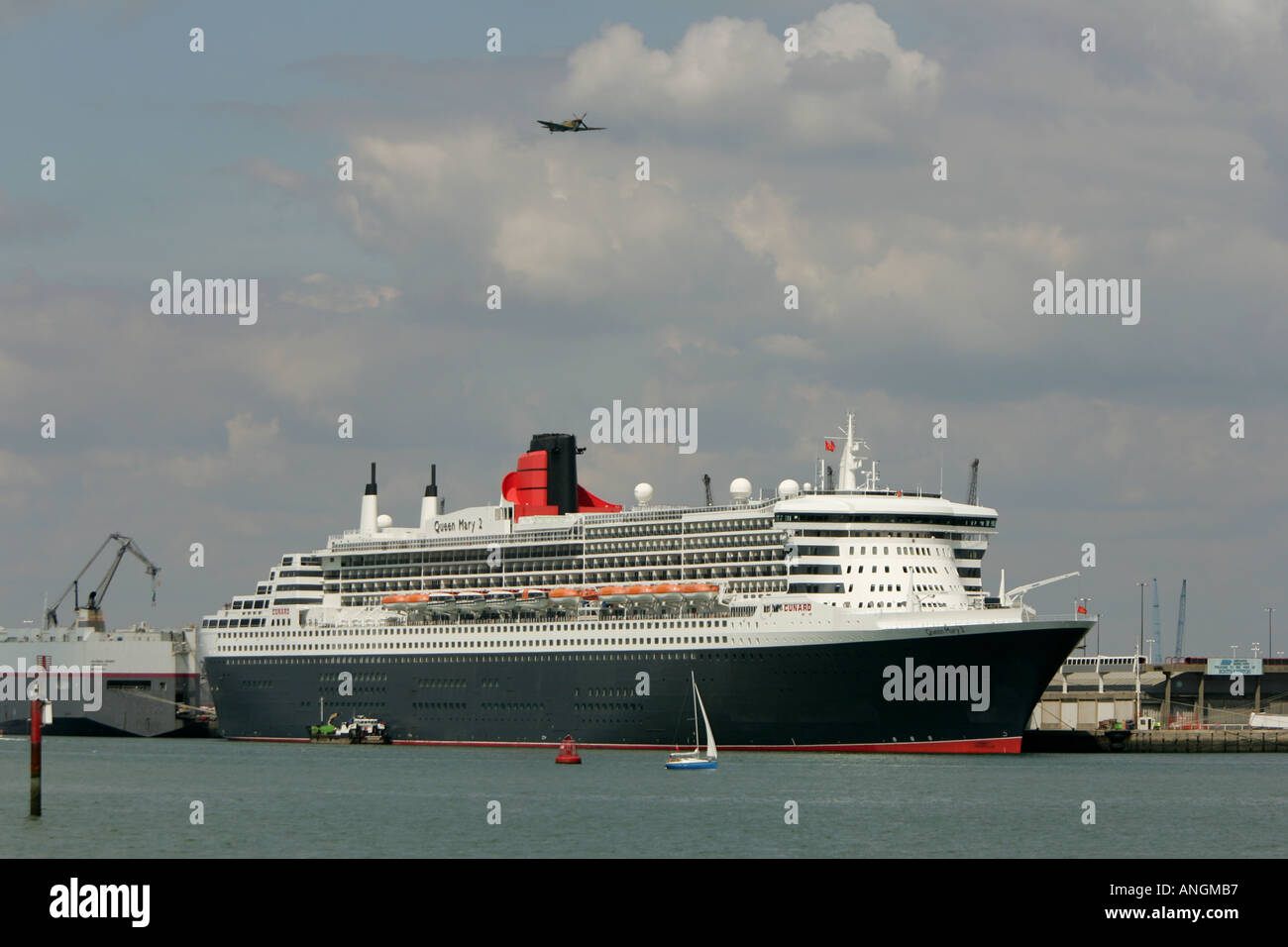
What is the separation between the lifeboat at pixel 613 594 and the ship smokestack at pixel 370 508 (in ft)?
71.9

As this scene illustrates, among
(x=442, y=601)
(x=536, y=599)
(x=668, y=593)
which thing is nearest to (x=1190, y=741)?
(x=668, y=593)

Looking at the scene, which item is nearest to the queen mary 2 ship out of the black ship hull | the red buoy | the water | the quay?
the black ship hull

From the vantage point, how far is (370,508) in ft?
355

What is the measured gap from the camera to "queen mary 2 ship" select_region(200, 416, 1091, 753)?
80188mm

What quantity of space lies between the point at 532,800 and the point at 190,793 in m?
13.5

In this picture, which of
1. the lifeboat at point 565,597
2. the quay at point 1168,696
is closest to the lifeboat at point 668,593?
the lifeboat at point 565,597

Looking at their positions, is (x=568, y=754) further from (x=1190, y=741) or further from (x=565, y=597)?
(x=1190, y=741)

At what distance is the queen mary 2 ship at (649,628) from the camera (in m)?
80.2

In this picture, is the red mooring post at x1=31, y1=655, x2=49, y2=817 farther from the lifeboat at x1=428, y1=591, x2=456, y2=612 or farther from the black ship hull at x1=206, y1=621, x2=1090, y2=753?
the lifeboat at x1=428, y1=591, x2=456, y2=612

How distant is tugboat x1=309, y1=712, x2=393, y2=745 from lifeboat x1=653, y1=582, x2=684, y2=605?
18008mm

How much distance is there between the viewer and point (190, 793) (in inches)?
2692
